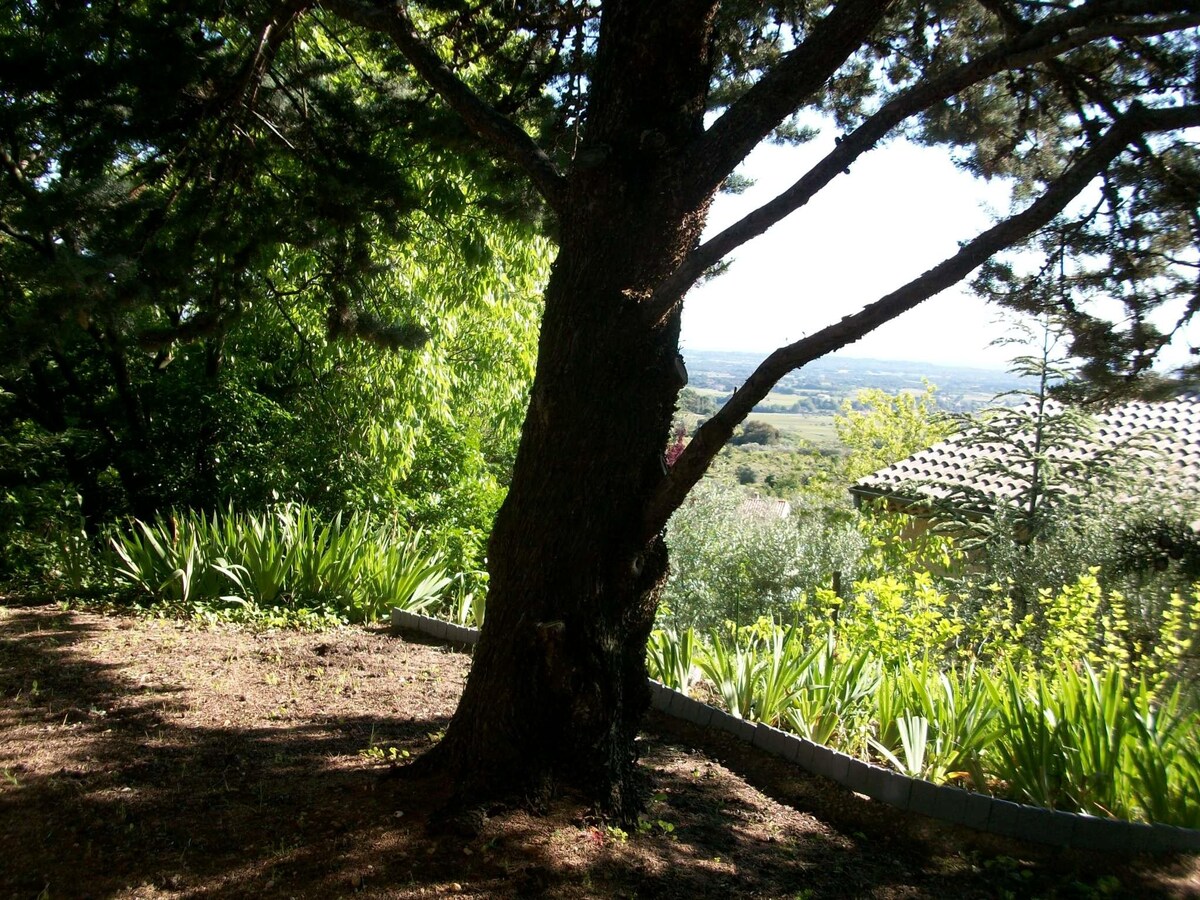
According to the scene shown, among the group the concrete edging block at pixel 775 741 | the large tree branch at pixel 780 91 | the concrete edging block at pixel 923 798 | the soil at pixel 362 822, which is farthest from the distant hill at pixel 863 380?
the large tree branch at pixel 780 91

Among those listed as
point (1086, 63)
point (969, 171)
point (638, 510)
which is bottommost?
point (638, 510)

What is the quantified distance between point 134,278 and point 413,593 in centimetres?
354

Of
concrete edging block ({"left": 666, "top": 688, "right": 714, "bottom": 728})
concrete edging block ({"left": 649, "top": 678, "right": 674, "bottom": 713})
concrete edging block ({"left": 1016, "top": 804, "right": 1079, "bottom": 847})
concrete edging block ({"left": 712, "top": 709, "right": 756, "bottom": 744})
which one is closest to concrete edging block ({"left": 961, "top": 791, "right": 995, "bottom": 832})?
concrete edging block ({"left": 1016, "top": 804, "right": 1079, "bottom": 847})

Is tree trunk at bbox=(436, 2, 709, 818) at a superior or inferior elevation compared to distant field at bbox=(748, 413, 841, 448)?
inferior

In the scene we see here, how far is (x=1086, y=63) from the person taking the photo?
457cm

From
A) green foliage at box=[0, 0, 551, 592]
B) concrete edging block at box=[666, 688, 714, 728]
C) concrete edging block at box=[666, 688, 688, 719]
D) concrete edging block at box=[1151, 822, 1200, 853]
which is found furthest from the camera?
concrete edging block at box=[666, 688, 688, 719]

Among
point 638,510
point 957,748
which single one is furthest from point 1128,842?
point 638,510

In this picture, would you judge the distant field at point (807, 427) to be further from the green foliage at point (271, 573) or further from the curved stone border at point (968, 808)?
the curved stone border at point (968, 808)

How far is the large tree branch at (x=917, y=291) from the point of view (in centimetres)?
287

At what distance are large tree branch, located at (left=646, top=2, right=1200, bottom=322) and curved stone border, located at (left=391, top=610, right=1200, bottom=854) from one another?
230 cm

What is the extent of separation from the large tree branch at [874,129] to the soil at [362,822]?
1922 mm

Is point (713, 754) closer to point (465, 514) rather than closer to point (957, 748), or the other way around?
point (957, 748)

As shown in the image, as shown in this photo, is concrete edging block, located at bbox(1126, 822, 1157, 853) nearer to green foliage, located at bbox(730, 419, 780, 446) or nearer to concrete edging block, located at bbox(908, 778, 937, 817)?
concrete edging block, located at bbox(908, 778, 937, 817)

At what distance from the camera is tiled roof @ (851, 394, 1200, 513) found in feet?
31.0
